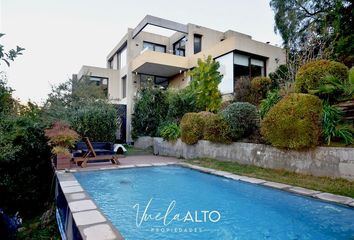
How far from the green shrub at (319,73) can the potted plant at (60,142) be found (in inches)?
325

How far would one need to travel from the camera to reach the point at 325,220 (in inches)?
168

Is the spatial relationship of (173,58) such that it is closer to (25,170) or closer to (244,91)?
(244,91)

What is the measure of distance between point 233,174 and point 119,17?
1032 cm

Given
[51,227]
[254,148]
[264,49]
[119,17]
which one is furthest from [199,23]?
[51,227]

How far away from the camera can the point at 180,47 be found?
63.9 feet

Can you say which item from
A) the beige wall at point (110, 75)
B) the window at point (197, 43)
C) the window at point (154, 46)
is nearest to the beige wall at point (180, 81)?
the window at point (197, 43)

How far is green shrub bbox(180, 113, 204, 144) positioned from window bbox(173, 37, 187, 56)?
9.53m

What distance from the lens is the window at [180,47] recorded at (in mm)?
19034

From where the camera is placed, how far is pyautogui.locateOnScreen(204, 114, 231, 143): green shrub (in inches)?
370

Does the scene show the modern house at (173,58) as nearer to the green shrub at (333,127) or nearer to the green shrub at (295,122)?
the green shrub at (295,122)

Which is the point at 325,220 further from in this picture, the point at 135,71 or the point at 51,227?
the point at 135,71

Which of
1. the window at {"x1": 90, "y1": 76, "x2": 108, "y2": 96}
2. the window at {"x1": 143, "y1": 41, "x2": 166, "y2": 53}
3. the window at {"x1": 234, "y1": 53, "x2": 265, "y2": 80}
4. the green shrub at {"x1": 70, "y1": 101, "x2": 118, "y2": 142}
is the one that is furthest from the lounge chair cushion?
the window at {"x1": 90, "y1": 76, "x2": 108, "y2": 96}

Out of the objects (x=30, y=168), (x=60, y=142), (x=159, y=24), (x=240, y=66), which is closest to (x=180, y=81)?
(x=159, y=24)

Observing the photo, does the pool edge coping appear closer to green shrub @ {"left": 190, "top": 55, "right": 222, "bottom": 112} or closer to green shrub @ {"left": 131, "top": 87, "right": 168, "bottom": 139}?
green shrub @ {"left": 190, "top": 55, "right": 222, "bottom": 112}
